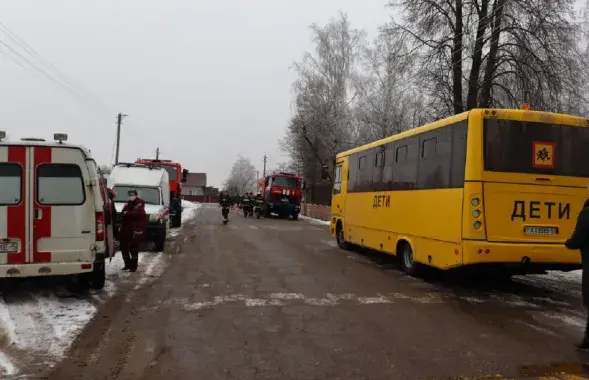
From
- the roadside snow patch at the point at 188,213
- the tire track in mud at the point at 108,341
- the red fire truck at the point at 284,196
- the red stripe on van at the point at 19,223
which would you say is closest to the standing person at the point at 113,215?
the tire track in mud at the point at 108,341

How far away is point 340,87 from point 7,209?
121 feet

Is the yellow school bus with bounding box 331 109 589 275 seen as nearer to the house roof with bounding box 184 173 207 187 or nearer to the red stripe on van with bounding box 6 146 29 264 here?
the red stripe on van with bounding box 6 146 29 264

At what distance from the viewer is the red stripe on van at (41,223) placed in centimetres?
744

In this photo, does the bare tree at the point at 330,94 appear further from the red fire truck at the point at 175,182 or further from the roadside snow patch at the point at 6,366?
the roadside snow patch at the point at 6,366

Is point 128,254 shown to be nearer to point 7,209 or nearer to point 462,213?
point 7,209

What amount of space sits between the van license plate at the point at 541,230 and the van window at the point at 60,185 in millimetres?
7025

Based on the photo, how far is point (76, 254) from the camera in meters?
7.59

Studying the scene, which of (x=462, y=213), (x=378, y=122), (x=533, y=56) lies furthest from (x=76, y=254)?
(x=378, y=122)

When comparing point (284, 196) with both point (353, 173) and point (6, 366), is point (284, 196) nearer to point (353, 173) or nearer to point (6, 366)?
point (353, 173)

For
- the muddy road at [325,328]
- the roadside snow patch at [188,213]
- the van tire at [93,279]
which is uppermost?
the van tire at [93,279]

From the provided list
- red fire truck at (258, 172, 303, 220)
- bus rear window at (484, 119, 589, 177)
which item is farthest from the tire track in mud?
red fire truck at (258, 172, 303, 220)

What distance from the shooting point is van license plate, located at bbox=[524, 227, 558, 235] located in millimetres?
8359

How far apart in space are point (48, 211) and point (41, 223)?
0.65 feet

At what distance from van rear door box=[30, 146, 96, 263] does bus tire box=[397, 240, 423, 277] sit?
6.12 metres
